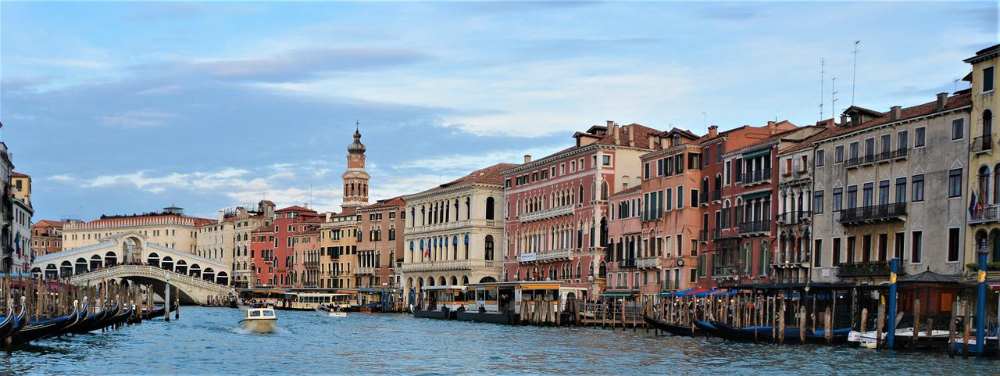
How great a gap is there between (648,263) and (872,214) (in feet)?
46.7

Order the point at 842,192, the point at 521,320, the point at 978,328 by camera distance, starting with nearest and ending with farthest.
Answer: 1. the point at 978,328
2. the point at 842,192
3. the point at 521,320

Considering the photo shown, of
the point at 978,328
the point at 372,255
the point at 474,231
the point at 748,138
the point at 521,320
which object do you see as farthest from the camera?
the point at 372,255

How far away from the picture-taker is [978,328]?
85.1 feet

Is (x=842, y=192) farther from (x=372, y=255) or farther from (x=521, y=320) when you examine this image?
(x=372, y=255)

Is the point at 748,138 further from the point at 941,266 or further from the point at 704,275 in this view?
the point at 941,266

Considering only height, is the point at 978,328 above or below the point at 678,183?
below

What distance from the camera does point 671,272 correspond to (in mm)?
48156

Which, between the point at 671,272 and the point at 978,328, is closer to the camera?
the point at 978,328

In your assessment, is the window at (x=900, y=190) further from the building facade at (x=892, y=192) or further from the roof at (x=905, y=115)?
the roof at (x=905, y=115)

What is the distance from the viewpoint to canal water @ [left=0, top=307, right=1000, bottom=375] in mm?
25500

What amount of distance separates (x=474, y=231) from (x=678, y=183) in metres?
20.7

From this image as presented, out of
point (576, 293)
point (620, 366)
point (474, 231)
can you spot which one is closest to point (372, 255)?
point (474, 231)

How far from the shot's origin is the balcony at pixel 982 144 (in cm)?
3162

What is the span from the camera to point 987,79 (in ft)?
104
